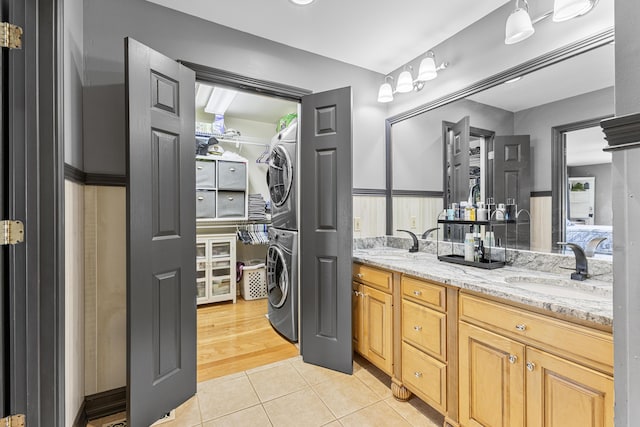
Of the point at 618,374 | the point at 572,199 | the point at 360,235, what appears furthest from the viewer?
the point at 360,235

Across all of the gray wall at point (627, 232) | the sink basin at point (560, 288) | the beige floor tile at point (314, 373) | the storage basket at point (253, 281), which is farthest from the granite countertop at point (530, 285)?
the storage basket at point (253, 281)

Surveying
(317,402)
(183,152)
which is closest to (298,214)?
(183,152)

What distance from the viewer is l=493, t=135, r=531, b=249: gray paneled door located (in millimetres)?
1750

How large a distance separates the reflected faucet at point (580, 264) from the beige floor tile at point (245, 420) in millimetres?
1780

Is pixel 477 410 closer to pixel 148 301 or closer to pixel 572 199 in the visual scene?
pixel 572 199

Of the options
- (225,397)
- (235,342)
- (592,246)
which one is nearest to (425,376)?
(592,246)

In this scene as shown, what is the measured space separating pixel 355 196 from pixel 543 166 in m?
1.36

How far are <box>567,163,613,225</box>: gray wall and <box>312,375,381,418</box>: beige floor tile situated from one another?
5.27 ft

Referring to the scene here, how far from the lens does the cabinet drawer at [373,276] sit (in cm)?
192

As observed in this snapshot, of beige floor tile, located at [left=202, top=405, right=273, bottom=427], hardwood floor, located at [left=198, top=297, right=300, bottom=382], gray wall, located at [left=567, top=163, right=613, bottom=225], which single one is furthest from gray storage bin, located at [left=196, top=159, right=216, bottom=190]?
gray wall, located at [left=567, top=163, right=613, bottom=225]

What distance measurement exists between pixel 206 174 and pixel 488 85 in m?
3.01

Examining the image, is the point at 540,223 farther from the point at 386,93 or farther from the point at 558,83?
the point at 386,93

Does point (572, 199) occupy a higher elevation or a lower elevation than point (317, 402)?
higher

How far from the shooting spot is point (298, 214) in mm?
2494
